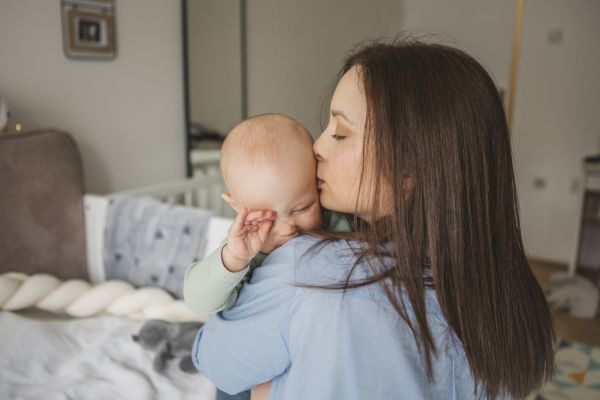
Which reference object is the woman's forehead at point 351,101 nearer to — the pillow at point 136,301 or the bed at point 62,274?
the bed at point 62,274

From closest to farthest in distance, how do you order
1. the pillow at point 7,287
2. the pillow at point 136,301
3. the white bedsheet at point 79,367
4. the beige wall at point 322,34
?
the white bedsheet at point 79,367 < the pillow at point 7,287 < the pillow at point 136,301 < the beige wall at point 322,34

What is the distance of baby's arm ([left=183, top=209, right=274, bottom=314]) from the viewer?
26.7 inches

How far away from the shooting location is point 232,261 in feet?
2.27

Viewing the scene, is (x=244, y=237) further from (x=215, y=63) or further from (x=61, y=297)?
(x=215, y=63)

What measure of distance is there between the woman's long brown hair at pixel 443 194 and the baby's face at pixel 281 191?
0.13 metres

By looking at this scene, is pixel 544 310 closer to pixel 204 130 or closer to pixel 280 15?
pixel 204 130

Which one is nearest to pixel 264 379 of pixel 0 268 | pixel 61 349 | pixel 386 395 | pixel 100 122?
pixel 386 395

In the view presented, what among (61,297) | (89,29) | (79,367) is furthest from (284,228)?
(89,29)

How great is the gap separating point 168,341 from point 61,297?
43cm

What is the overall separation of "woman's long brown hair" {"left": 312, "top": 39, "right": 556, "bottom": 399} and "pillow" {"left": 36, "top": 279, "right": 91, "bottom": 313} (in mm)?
1062

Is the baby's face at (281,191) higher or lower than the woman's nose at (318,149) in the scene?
lower

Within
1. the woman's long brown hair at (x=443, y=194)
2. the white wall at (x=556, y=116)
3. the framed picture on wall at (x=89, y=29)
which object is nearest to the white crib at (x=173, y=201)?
the framed picture on wall at (x=89, y=29)

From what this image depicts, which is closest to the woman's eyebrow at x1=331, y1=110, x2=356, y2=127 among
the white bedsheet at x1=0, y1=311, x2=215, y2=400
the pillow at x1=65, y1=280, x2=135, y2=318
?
the white bedsheet at x1=0, y1=311, x2=215, y2=400

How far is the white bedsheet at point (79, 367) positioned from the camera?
1018 mm
